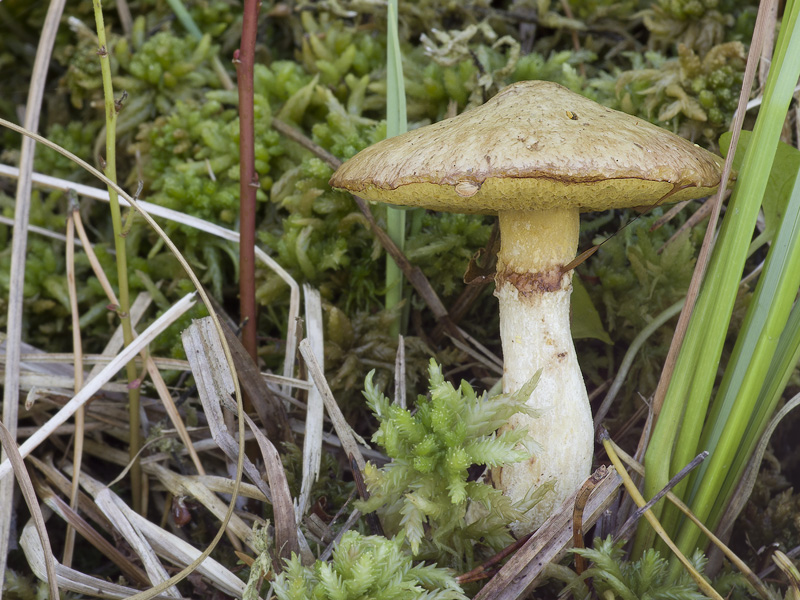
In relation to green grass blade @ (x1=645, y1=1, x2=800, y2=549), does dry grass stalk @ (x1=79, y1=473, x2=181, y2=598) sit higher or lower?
lower

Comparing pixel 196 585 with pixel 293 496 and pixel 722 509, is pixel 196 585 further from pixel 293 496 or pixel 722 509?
pixel 722 509

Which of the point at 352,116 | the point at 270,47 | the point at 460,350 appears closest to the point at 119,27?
the point at 270,47

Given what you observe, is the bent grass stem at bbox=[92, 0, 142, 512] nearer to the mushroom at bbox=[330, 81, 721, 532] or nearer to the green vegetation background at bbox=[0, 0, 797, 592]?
the green vegetation background at bbox=[0, 0, 797, 592]

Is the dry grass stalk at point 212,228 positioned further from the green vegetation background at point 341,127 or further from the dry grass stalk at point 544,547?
the dry grass stalk at point 544,547

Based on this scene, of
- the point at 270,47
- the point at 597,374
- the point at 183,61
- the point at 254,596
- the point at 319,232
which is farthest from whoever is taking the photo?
the point at 270,47

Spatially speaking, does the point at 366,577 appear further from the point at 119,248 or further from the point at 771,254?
the point at 771,254

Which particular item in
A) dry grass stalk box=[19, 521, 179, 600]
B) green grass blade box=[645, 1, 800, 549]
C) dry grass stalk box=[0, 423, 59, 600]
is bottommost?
dry grass stalk box=[19, 521, 179, 600]

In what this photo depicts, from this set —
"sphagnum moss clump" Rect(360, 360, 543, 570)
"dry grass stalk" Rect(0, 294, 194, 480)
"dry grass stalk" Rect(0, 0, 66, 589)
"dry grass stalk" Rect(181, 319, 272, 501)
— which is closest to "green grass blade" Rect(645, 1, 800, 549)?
"sphagnum moss clump" Rect(360, 360, 543, 570)
